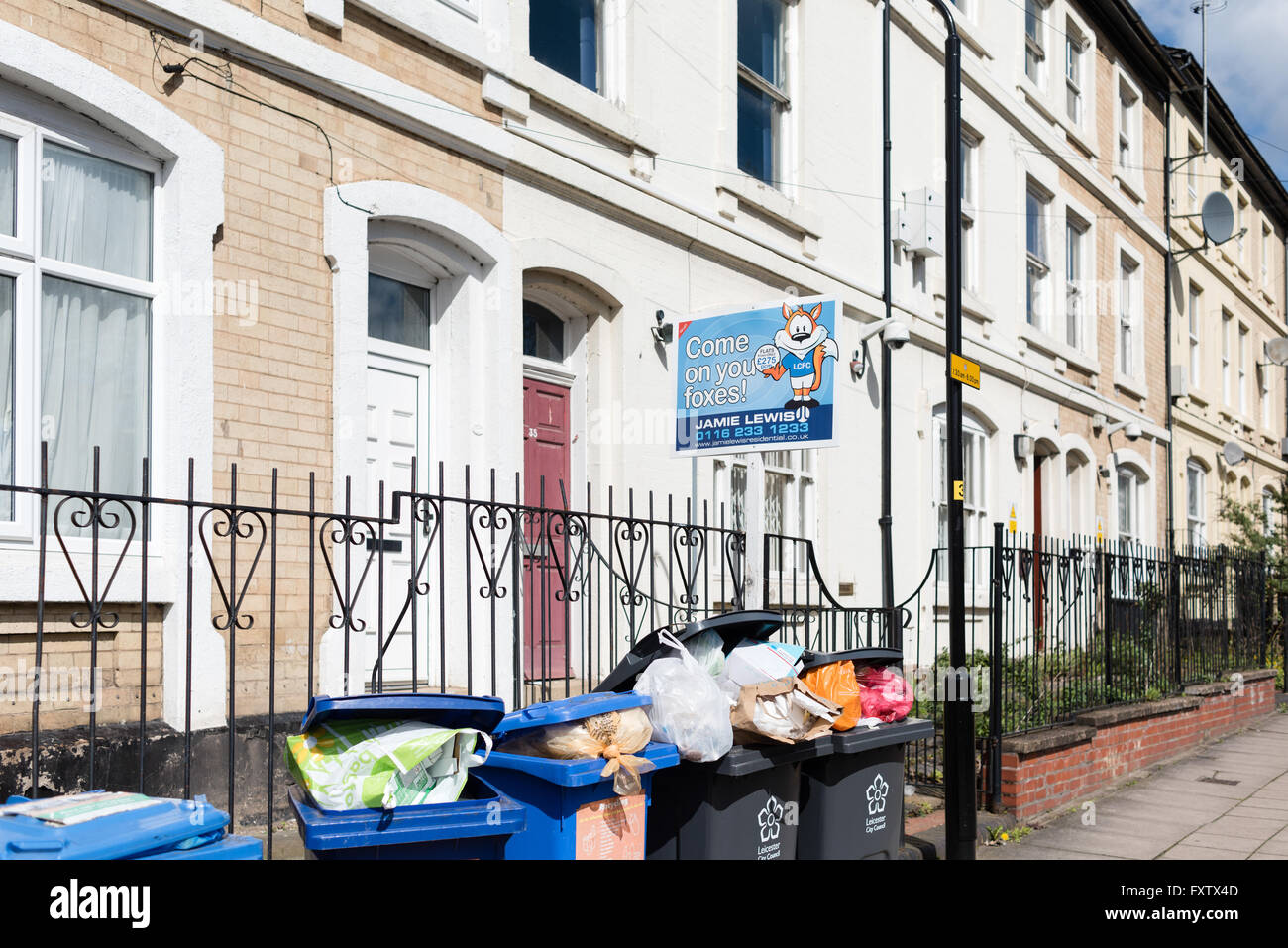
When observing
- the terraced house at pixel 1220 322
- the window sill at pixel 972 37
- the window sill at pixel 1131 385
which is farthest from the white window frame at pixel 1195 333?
the window sill at pixel 972 37

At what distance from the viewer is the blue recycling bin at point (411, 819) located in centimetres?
374

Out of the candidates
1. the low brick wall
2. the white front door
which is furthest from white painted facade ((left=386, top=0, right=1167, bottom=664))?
the low brick wall

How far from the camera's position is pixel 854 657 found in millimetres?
5965

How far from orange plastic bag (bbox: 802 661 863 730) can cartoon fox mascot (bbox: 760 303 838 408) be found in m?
1.91

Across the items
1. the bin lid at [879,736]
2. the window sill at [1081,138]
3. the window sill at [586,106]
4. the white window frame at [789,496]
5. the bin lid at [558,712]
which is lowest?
the bin lid at [879,736]

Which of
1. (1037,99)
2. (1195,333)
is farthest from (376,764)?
(1195,333)

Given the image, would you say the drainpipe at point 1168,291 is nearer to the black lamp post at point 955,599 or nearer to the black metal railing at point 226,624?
the black lamp post at point 955,599

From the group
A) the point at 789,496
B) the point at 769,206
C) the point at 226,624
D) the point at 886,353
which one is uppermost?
the point at 769,206

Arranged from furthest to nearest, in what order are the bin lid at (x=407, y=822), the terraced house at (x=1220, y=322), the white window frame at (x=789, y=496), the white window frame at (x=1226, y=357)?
1. the white window frame at (x=1226, y=357)
2. the terraced house at (x=1220, y=322)
3. the white window frame at (x=789, y=496)
4. the bin lid at (x=407, y=822)

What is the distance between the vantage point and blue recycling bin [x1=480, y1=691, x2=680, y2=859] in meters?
4.35

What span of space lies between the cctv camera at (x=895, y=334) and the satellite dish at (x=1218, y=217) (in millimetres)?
11256

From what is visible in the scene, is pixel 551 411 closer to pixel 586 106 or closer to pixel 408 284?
pixel 408 284

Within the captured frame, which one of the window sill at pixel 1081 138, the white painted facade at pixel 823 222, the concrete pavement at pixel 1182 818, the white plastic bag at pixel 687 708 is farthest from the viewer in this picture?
the window sill at pixel 1081 138

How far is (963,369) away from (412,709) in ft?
13.5
